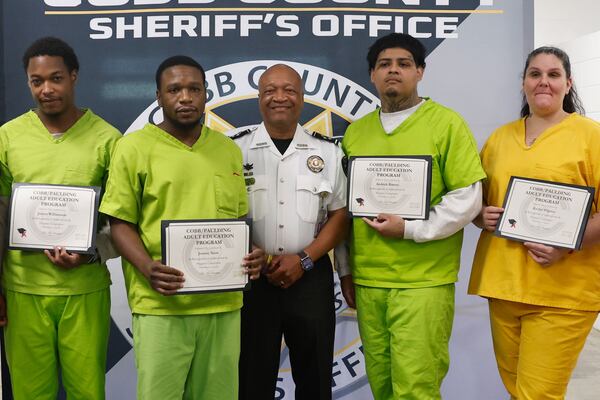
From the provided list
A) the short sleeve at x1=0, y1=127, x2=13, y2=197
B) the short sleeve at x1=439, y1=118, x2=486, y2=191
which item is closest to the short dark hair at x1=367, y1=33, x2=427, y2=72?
the short sleeve at x1=439, y1=118, x2=486, y2=191

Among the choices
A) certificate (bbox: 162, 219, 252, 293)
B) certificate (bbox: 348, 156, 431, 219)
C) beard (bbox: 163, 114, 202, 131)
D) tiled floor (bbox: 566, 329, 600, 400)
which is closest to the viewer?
certificate (bbox: 162, 219, 252, 293)

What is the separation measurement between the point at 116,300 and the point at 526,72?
218 centimetres

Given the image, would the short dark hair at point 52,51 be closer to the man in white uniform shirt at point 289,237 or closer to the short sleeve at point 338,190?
the man in white uniform shirt at point 289,237

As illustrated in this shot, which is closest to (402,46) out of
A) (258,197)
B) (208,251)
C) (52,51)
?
Answer: (258,197)

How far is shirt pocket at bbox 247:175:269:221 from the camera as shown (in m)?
2.33

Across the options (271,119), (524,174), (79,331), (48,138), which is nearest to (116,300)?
(79,331)

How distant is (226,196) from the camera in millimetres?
2061

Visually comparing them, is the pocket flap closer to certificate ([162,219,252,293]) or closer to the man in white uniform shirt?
the man in white uniform shirt

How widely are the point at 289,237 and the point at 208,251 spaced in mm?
444

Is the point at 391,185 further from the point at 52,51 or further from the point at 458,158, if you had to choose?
the point at 52,51

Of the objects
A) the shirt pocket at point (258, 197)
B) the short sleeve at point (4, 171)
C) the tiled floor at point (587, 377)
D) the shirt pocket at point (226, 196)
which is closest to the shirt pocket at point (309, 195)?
the shirt pocket at point (258, 197)

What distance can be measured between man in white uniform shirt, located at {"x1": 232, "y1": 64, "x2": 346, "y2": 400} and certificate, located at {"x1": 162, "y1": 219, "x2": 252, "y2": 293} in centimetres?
33

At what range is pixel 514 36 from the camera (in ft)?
9.71

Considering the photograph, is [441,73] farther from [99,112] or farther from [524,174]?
[99,112]
